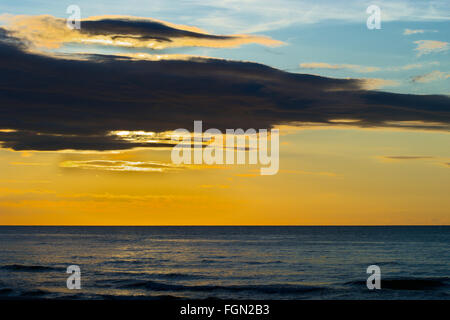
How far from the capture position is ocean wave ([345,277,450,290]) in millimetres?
45600

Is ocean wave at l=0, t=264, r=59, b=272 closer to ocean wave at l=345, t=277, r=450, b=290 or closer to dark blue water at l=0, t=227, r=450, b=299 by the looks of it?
dark blue water at l=0, t=227, r=450, b=299

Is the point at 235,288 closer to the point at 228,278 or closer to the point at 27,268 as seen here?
the point at 228,278

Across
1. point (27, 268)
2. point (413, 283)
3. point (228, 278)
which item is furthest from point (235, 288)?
point (27, 268)

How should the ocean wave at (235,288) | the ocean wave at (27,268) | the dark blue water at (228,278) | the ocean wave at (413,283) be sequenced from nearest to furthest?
the dark blue water at (228,278) < the ocean wave at (235,288) < the ocean wave at (413,283) < the ocean wave at (27,268)

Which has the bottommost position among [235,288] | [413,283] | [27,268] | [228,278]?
[27,268]

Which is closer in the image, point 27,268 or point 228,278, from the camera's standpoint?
point 228,278

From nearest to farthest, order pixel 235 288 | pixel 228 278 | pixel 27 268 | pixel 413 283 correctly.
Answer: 1. pixel 235 288
2. pixel 413 283
3. pixel 228 278
4. pixel 27 268

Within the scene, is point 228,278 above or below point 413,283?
below

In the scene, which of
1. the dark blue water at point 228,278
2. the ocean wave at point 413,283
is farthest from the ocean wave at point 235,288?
the ocean wave at point 413,283

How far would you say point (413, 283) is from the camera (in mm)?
48031

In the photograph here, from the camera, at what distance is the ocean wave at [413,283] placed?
45.6 metres

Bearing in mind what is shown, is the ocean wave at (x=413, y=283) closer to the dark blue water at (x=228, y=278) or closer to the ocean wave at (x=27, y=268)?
the dark blue water at (x=228, y=278)

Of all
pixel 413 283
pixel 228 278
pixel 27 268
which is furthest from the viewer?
pixel 27 268

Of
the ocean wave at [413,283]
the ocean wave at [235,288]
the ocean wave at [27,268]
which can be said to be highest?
the ocean wave at [235,288]
